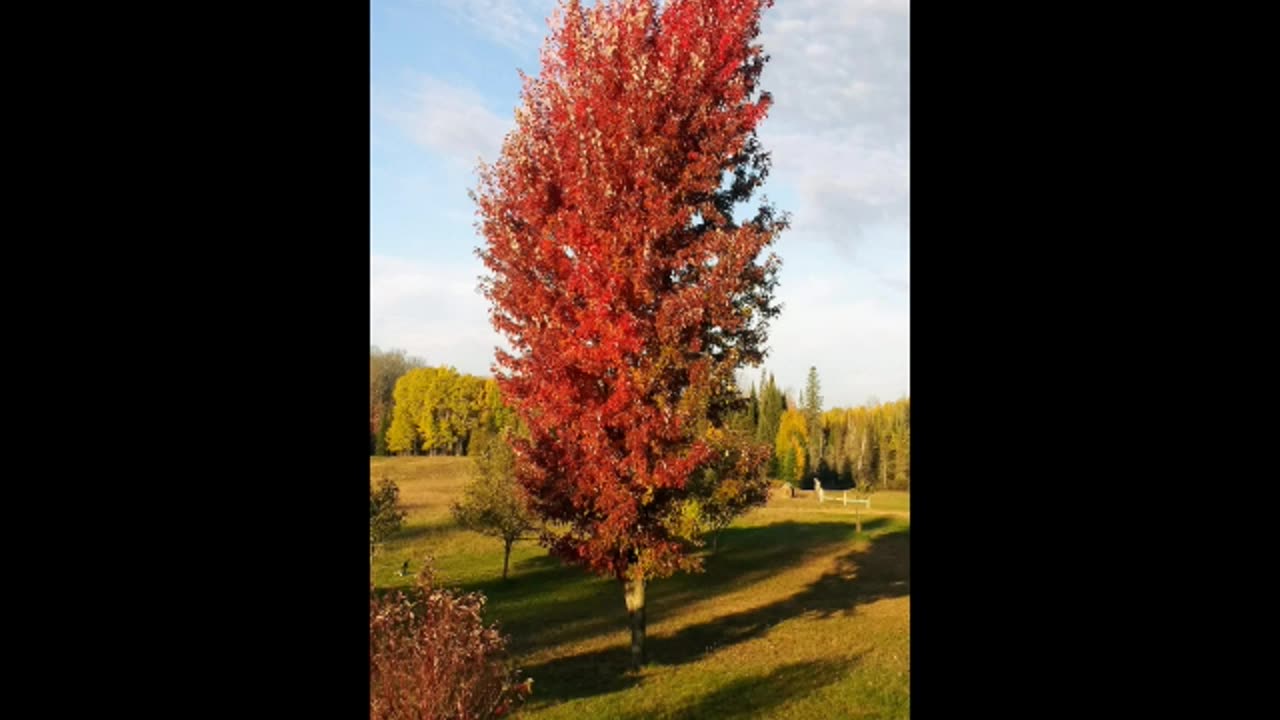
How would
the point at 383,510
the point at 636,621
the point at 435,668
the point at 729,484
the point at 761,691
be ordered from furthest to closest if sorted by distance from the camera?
the point at 383,510
the point at 636,621
the point at 729,484
the point at 761,691
the point at 435,668

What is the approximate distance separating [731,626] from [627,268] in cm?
725

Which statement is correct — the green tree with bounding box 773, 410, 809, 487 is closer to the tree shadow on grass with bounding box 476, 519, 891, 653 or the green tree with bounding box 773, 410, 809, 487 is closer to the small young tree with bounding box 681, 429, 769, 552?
the tree shadow on grass with bounding box 476, 519, 891, 653

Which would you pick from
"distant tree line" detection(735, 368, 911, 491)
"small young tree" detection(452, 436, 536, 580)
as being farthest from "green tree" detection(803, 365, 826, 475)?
"small young tree" detection(452, 436, 536, 580)

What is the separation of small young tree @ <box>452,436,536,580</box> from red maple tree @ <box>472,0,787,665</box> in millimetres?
4103

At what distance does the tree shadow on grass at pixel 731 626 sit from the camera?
10.5 meters

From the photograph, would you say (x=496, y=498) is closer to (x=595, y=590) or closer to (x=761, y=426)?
(x=595, y=590)

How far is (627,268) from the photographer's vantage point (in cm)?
890

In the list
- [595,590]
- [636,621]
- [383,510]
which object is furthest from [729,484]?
[595,590]

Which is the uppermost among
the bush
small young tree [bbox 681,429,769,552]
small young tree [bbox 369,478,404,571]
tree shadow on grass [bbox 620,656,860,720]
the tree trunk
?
small young tree [bbox 681,429,769,552]

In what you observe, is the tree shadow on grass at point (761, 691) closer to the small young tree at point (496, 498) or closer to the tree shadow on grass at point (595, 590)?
the tree shadow on grass at point (595, 590)

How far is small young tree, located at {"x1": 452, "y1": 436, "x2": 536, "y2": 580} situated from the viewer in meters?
13.9
